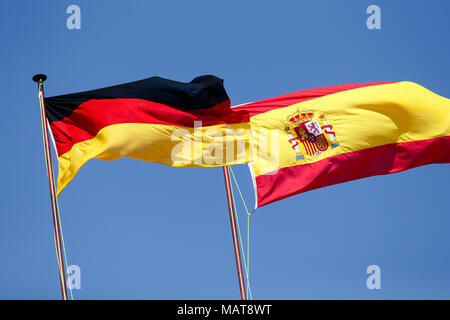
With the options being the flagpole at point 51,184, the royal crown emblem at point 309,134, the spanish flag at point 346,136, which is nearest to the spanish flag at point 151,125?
the flagpole at point 51,184

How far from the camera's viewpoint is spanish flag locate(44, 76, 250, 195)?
67.7ft

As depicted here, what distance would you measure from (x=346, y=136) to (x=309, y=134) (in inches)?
52.5

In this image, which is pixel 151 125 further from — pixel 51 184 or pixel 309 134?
pixel 309 134

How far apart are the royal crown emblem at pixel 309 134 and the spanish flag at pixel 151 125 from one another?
65.6 inches

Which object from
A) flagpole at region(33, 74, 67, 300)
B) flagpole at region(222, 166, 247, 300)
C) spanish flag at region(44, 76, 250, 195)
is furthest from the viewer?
flagpole at region(222, 166, 247, 300)

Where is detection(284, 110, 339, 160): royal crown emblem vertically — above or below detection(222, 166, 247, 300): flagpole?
above

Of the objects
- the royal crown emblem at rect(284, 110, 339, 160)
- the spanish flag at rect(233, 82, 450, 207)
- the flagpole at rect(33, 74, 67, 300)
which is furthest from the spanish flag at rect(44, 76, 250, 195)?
the royal crown emblem at rect(284, 110, 339, 160)

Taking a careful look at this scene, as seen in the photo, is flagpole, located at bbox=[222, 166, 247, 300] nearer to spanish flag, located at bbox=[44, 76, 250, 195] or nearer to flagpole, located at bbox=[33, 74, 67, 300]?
spanish flag, located at bbox=[44, 76, 250, 195]

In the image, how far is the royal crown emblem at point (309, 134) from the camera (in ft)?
76.2

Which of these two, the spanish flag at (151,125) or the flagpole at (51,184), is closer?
the flagpole at (51,184)

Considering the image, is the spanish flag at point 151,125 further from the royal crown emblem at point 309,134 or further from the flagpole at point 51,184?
the royal crown emblem at point 309,134

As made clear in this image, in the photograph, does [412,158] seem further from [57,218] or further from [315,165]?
[57,218]

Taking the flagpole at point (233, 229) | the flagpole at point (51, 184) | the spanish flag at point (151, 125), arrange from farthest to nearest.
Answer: the flagpole at point (233, 229) < the spanish flag at point (151, 125) < the flagpole at point (51, 184)

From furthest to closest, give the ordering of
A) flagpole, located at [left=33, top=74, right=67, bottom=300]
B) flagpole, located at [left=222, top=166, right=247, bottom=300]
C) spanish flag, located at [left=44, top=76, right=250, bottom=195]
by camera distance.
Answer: flagpole, located at [left=222, top=166, right=247, bottom=300] → spanish flag, located at [left=44, top=76, right=250, bottom=195] → flagpole, located at [left=33, top=74, right=67, bottom=300]
